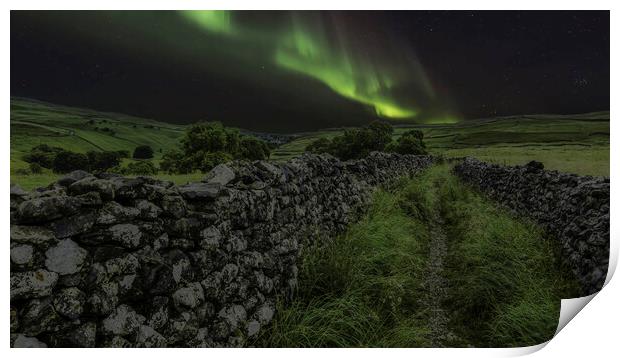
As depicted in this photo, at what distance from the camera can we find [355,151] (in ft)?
41.8

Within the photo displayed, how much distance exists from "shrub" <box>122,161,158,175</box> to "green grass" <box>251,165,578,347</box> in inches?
92.2

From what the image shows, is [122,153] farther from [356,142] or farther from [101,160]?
[356,142]

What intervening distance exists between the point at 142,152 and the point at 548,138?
7.26 meters

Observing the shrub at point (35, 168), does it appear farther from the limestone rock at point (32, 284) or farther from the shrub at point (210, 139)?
the shrub at point (210, 139)

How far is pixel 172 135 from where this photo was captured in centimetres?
651

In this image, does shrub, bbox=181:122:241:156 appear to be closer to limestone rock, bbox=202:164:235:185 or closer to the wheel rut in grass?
limestone rock, bbox=202:164:235:185

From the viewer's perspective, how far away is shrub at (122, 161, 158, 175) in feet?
16.5

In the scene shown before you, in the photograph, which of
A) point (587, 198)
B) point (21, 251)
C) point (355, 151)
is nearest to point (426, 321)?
point (587, 198)

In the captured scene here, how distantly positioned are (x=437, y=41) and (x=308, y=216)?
144 inches

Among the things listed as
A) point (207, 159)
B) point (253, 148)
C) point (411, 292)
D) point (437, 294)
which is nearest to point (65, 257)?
point (207, 159)

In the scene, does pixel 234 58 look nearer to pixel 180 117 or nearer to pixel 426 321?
pixel 180 117

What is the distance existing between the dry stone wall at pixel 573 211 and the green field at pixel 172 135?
1.11 ft

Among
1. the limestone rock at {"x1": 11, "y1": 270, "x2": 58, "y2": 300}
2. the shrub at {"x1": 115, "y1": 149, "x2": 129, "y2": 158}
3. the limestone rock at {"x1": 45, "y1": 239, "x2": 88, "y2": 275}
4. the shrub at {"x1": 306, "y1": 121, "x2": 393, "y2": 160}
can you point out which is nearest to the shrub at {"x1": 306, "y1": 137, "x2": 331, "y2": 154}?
the shrub at {"x1": 306, "y1": 121, "x2": 393, "y2": 160}
